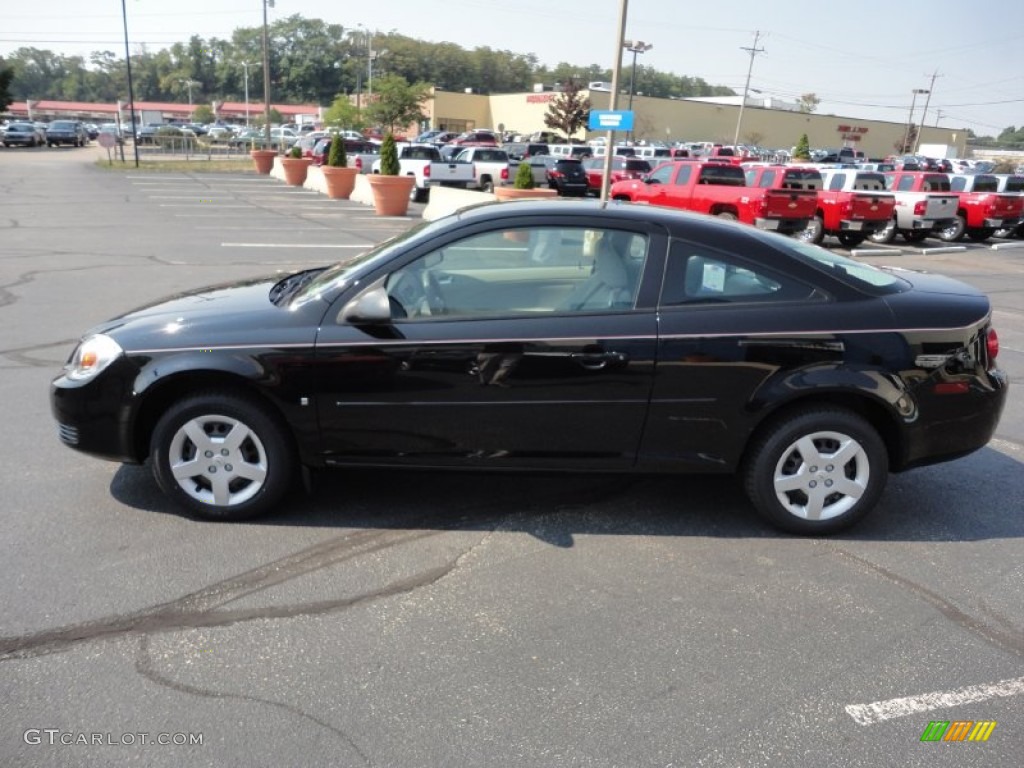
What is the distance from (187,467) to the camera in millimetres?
3973

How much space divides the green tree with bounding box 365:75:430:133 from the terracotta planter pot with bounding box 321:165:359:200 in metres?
30.8

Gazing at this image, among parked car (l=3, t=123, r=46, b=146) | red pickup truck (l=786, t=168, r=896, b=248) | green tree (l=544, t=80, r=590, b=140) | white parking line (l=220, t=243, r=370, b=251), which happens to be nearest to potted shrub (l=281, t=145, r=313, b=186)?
white parking line (l=220, t=243, r=370, b=251)

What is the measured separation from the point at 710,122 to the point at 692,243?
8663cm

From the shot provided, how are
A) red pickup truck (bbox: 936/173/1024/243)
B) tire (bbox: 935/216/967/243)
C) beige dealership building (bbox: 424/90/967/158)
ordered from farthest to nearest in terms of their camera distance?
beige dealership building (bbox: 424/90/967/158), tire (bbox: 935/216/967/243), red pickup truck (bbox: 936/173/1024/243)

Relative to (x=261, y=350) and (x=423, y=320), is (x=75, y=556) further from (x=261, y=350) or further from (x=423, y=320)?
(x=423, y=320)

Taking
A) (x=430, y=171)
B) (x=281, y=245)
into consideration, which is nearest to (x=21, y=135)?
(x=430, y=171)

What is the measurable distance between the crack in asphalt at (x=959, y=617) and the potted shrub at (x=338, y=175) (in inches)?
944

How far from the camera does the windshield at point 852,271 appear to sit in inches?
158

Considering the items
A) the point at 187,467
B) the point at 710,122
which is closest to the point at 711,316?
the point at 187,467

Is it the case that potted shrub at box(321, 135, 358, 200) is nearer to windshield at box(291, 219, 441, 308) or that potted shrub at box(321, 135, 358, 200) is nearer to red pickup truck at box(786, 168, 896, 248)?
red pickup truck at box(786, 168, 896, 248)

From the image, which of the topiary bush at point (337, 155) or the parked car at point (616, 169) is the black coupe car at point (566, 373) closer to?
the topiary bush at point (337, 155)

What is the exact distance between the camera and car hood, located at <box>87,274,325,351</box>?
386 cm

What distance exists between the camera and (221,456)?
3975mm

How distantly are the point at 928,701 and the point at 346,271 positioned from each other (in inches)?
123
